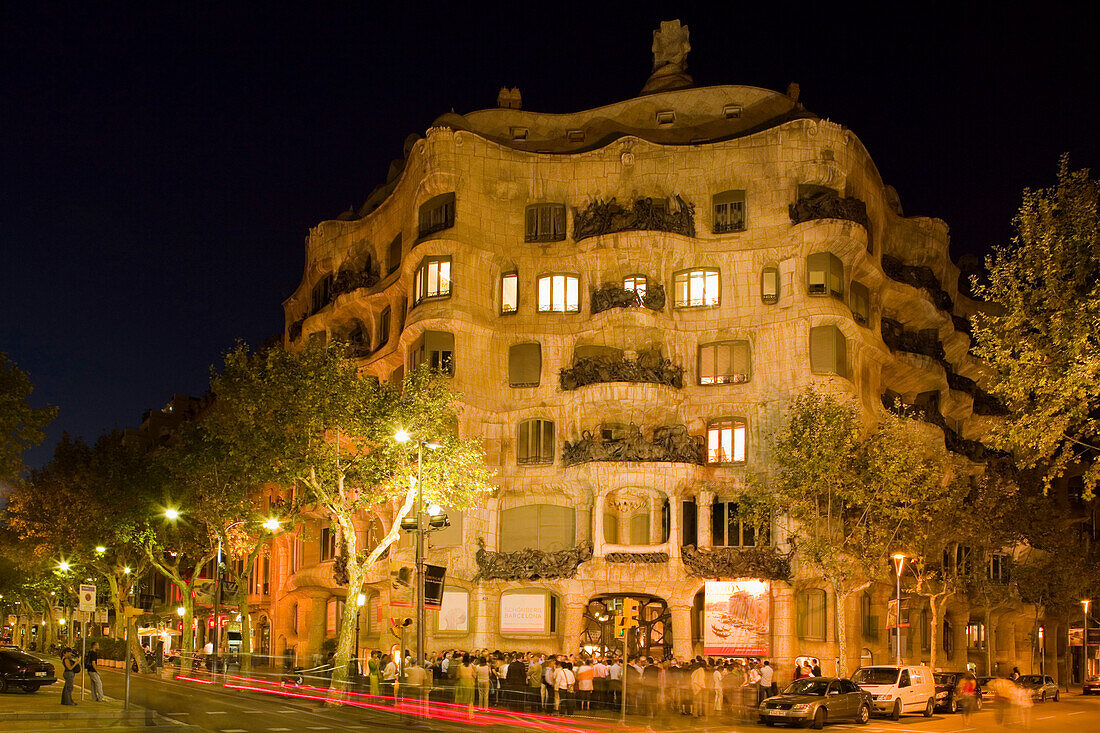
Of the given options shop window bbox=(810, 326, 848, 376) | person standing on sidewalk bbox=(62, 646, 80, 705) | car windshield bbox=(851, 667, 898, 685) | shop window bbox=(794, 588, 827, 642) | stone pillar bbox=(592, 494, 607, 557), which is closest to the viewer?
person standing on sidewalk bbox=(62, 646, 80, 705)

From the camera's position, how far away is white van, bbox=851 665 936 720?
3606 centimetres

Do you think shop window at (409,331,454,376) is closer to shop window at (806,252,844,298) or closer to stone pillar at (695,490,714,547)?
stone pillar at (695,490,714,547)

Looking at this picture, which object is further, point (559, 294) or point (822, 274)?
point (559, 294)

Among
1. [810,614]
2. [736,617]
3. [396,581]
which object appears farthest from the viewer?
[810,614]

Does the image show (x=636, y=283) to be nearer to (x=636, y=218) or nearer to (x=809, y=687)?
(x=636, y=218)

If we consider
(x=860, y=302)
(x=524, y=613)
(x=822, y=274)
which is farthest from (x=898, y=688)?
(x=860, y=302)

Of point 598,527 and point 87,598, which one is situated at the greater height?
point 598,527

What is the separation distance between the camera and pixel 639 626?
4991cm

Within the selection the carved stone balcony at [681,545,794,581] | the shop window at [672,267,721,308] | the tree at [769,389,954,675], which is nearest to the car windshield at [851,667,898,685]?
the tree at [769,389,954,675]

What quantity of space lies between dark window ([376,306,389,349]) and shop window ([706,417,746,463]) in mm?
18397

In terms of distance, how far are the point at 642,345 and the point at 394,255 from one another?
1537cm

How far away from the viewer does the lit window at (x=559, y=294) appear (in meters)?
52.8

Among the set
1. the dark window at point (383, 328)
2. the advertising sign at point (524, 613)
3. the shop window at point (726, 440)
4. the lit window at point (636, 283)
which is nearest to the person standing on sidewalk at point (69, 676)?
the advertising sign at point (524, 613)

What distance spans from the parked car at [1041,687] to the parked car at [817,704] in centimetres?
1924
